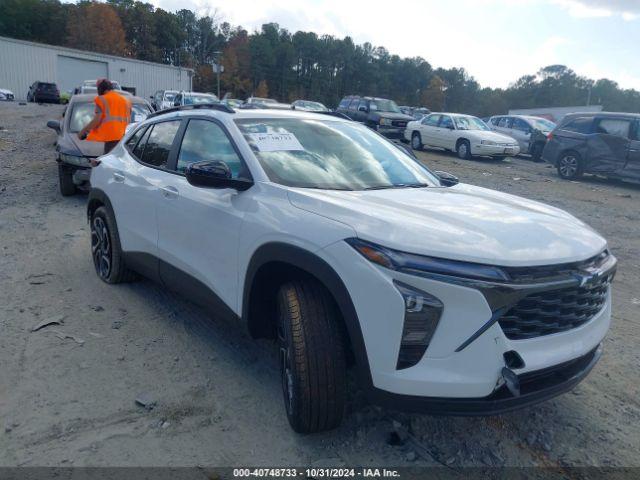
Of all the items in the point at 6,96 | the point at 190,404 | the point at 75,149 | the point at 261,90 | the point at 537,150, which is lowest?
the point at 6,96

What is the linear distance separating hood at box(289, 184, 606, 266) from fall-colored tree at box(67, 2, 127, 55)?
82231 mm

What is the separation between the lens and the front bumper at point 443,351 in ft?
7.55

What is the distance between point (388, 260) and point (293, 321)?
0.63 metres

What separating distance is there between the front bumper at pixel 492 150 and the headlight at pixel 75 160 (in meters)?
12.6

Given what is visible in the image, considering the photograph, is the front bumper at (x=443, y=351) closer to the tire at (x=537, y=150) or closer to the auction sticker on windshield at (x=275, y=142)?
the auction sticker on windshield at (x=275, y=142)

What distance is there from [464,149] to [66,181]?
1289cm

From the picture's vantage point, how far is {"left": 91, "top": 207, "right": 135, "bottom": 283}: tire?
4.87 meters

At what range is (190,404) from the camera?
3.18 meters

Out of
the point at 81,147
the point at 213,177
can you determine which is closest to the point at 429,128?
the point at 81,147

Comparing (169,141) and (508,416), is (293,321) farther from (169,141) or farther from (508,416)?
(169,141)

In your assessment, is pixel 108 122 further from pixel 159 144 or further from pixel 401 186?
pixel 401 186

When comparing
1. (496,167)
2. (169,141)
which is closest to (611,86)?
(496,167)

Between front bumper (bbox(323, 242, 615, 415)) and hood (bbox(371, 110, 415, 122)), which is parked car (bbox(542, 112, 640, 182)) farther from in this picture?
A: front bumper (bbox(323, 242, 615, 415))

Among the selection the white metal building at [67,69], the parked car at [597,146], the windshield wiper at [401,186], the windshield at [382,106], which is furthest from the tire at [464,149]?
the white metal building at [67,69]
